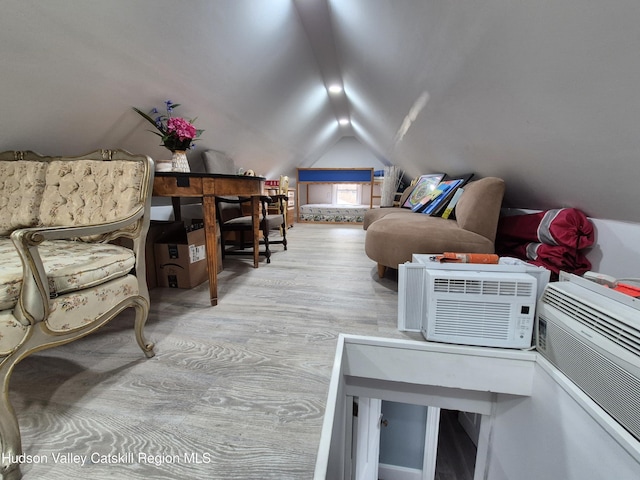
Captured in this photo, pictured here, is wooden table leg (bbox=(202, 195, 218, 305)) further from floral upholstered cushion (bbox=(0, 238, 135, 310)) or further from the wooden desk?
floral upholstered cushion (bbox=(0, 238, 135, 310))

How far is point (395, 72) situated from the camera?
6.84ft

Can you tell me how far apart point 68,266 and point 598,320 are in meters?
1.76

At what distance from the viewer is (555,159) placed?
1279 mm

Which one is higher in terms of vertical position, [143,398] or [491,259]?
[491,259]

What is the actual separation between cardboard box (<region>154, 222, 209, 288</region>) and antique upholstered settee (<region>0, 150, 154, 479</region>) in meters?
0.62

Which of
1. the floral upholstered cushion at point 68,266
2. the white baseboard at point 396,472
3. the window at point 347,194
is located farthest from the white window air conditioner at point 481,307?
the window at point 347,194

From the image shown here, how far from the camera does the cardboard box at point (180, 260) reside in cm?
184

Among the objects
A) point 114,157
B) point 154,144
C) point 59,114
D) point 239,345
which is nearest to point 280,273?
point 239,345

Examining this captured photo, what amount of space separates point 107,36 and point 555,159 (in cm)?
232

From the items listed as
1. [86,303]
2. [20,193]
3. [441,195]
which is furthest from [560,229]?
[20,193]

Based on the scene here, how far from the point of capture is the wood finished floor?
714mm

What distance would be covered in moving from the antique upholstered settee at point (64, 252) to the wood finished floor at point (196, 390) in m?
0.15

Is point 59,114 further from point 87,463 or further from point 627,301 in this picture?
point 627,301

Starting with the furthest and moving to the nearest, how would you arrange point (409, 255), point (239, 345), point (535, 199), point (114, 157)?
point (535, 199)
point (409, 255)
point (114, 157)
point (239, 345)
